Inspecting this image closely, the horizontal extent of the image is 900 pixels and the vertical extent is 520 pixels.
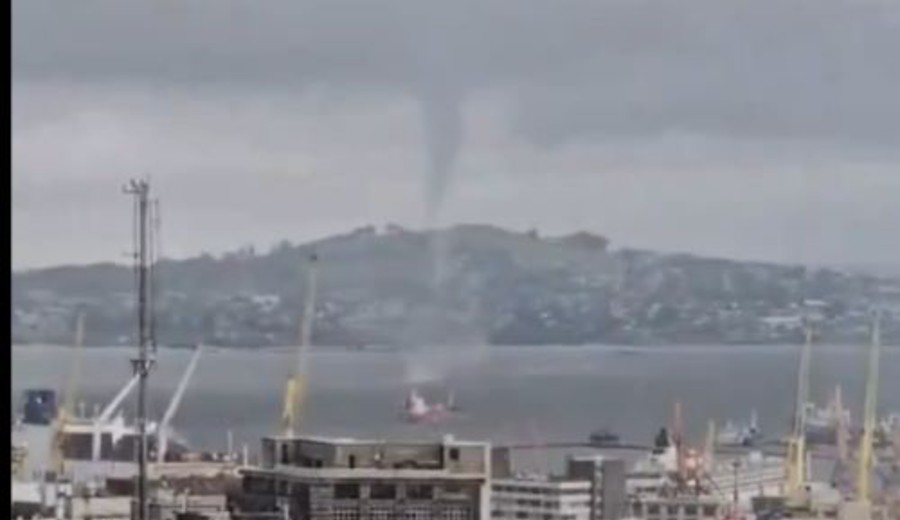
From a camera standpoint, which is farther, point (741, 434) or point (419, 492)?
point (741, 434)

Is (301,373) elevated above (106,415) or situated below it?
above

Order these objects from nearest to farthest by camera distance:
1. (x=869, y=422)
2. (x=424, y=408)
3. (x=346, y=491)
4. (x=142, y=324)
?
(x=142, y=324) < (x=346, y=491) < (x=869, y=422) < (x=424, y=408)

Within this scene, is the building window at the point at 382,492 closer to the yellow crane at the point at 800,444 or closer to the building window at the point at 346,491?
the building window at the point at 346,491

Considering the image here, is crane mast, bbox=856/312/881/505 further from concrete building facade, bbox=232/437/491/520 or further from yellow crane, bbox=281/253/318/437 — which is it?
yellow crane, bbox=281/253/318/437

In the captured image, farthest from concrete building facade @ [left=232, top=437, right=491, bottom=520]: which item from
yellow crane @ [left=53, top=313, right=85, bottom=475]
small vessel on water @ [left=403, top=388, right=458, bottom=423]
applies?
small vessel on water @ [left=403, top=388, right=458, bottom=423]

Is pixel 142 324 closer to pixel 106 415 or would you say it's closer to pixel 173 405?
pixel 106 415

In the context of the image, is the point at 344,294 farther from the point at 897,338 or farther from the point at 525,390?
the point at 897,338

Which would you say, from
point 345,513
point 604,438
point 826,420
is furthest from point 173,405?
point 345,513
